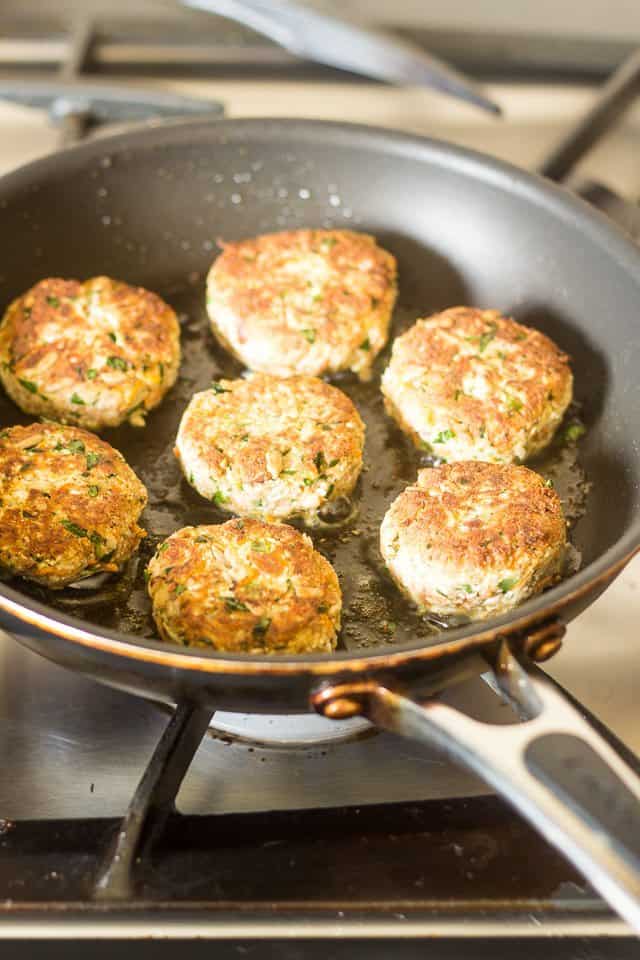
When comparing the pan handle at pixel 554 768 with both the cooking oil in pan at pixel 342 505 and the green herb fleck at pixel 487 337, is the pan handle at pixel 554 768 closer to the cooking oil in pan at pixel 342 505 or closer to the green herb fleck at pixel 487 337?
the cooking oil in pan at pixel 342 505

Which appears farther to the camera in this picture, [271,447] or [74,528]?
[271,447]

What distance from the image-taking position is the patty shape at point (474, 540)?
144 centimetres

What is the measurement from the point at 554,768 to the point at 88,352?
3.49ft

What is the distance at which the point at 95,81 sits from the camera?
226 centimetres

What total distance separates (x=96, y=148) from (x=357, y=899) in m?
1.34

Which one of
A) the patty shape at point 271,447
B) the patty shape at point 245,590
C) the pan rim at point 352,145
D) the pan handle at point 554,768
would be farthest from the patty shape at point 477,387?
the pan handle at point 554,768

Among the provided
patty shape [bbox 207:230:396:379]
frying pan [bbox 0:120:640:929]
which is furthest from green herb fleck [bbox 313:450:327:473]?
patty shape [bbox 207:230:396:379]

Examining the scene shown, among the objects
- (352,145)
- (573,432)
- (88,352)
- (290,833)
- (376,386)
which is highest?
(352,145)

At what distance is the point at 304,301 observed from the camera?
1.85 m

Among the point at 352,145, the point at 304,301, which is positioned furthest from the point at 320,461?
the point at 352,145

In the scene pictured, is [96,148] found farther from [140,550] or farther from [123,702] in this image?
[123,702]

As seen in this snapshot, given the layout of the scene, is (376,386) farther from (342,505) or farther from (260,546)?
(260,546)

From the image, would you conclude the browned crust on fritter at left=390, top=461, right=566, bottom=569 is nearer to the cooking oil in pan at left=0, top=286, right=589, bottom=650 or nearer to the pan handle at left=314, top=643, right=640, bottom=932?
the cooking oil in pan at left=0, top=286, right=589, bottom=650

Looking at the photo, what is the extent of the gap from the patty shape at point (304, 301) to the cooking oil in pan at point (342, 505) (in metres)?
0.06
